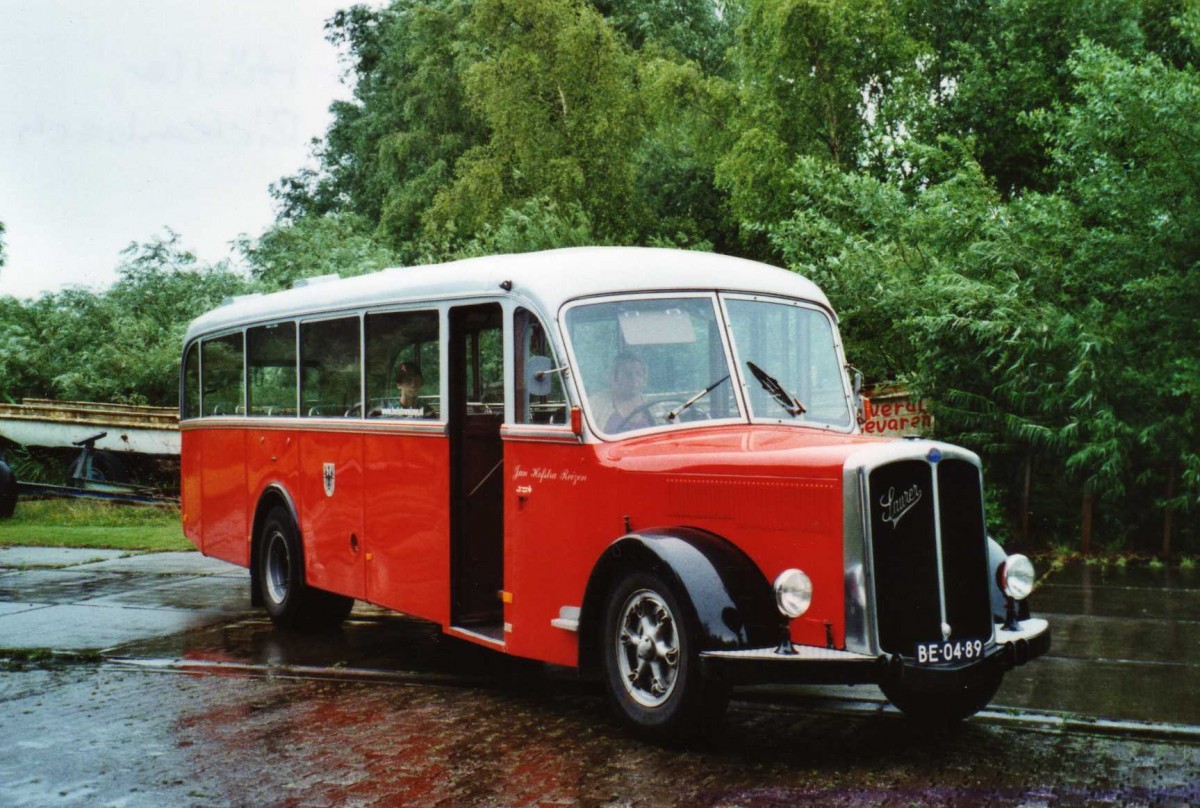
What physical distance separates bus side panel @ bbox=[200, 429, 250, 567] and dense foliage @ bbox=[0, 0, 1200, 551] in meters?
7.09

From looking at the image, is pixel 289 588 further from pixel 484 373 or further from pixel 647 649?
pixel 647 649

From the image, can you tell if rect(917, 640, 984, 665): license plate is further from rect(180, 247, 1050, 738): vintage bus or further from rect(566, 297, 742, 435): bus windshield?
rect(566, 297, 742, 435): bus windshield

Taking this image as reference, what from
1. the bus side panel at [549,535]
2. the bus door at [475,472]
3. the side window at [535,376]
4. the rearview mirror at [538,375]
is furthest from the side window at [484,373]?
the rearview mirror at [538,375]

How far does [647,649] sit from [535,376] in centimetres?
165

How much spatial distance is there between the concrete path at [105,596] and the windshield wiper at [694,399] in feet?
16.9

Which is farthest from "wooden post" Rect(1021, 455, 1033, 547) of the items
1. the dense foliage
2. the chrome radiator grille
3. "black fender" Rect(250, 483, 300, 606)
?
"black fender" Rect(250, 483, 300, 606)

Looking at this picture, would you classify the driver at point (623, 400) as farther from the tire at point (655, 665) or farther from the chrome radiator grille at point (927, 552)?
the chrome radiator grille at point (927, 552)

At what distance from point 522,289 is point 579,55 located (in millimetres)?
30197

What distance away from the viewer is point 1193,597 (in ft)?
35.3

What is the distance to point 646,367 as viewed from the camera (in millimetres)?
7215

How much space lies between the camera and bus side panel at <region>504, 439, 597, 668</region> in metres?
7.00

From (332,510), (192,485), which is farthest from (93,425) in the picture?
(332,510)

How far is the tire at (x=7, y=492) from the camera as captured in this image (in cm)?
2103

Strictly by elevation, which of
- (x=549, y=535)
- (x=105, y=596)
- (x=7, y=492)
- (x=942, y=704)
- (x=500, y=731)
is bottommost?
(x=500, y=731)
